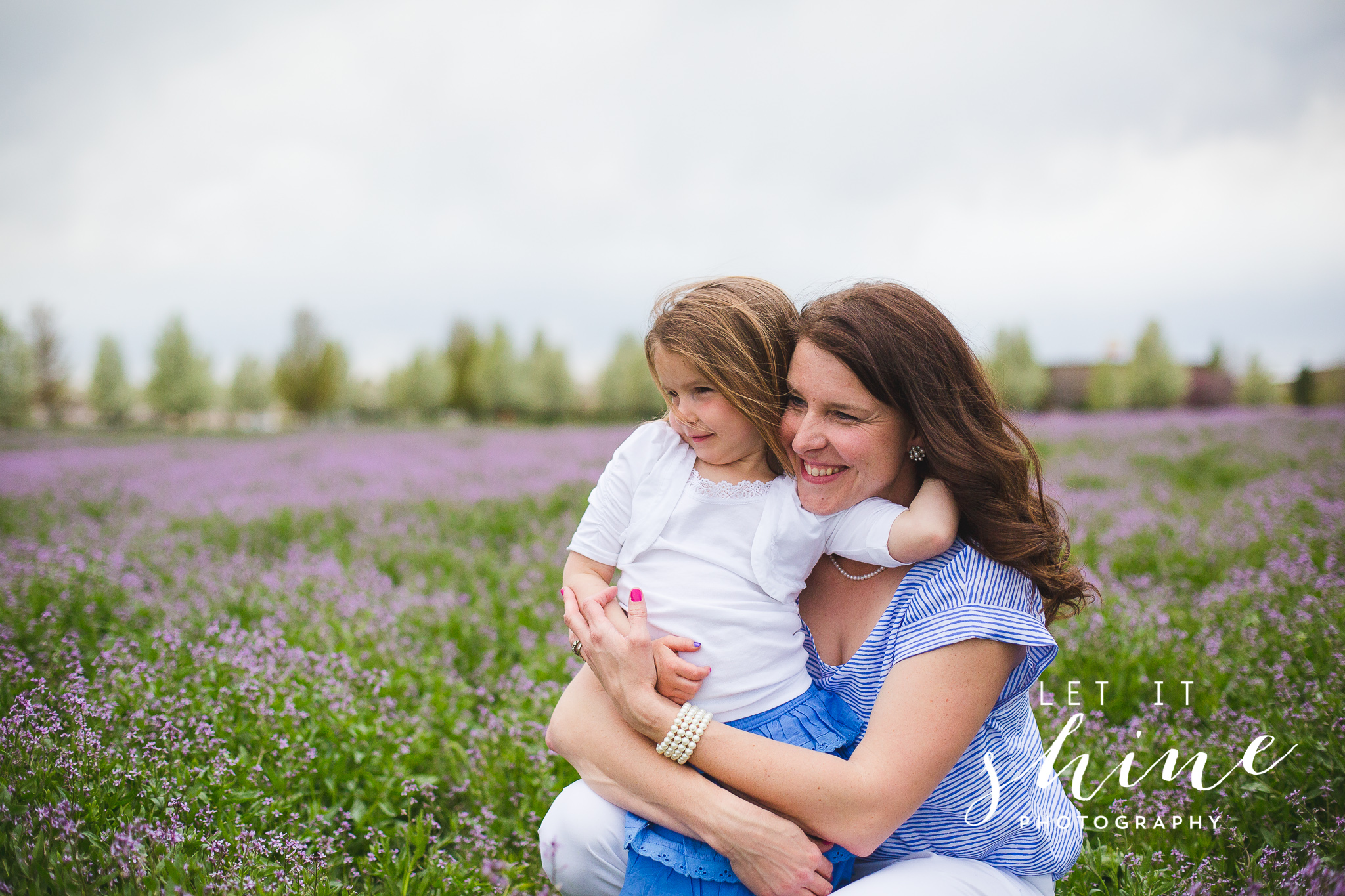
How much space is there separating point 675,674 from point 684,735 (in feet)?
0.56

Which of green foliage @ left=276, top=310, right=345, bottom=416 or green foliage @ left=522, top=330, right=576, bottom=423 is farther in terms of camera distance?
green foliage @ left=522, top=330, right=576, bottom=423

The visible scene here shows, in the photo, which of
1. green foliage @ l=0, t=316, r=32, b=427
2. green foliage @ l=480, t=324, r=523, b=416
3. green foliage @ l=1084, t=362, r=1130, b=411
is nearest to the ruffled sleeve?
green foliage @ l=0, t=316, r=32, b=427

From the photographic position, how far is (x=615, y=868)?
2.06 metres

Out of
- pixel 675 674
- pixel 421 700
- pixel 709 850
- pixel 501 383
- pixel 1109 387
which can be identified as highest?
pixel 675 674

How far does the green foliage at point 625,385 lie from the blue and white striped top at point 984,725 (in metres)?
44.6

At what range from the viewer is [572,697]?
2.24 metres

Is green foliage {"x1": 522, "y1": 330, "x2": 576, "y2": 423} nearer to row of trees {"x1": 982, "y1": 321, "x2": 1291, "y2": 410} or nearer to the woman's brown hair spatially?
row of trees {"x1": 982, "y1": 321, "x2": 1291, "y2": 410}

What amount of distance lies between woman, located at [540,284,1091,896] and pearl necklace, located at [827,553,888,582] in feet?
0.05

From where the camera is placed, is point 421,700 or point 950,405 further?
point 421,700

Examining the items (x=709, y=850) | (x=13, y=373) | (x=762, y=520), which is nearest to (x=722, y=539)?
(x=762, y=520)

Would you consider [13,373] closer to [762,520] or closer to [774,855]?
[762,520]

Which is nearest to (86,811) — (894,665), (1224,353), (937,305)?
(894,665)

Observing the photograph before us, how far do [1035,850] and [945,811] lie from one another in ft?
0.97

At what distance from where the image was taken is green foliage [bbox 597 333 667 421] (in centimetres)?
4822
